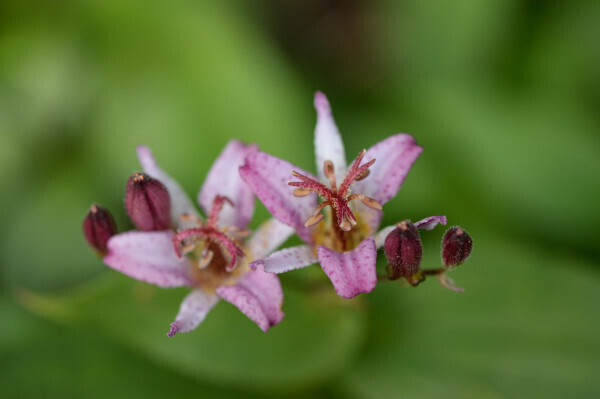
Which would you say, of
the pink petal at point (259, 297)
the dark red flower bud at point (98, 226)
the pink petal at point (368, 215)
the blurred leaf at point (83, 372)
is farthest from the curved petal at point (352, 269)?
the blurred leaf at point (83, 372)

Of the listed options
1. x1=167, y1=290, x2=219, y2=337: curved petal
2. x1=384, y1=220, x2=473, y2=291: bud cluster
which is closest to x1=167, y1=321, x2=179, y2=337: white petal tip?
x1=167, y1=290, x2=219, y2=337: curved petal

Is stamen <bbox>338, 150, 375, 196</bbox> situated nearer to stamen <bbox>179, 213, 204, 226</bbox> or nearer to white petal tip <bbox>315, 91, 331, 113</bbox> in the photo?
white petal tip <bbox>315, 91, 331, 113</bbox>

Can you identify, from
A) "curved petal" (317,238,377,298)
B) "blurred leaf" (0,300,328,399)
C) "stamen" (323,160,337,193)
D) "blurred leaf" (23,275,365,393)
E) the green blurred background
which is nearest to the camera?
"curved petal" (317,238,377,298)

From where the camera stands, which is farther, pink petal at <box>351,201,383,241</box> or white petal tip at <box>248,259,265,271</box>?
pink petal at <box>351,201,383,241</box>

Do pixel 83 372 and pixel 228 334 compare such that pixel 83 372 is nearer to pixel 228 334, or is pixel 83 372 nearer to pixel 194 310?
pixel 228 334

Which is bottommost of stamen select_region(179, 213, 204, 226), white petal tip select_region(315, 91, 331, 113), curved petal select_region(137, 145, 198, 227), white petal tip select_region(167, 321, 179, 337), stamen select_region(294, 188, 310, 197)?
white petal tip select_region(167, 321, 179, 337)

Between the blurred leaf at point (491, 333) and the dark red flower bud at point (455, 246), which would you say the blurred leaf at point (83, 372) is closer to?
the blurred leaf at point (491, 333)

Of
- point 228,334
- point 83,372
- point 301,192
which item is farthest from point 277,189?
point 83,372

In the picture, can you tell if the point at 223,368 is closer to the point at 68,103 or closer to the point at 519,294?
the point at 519,294
